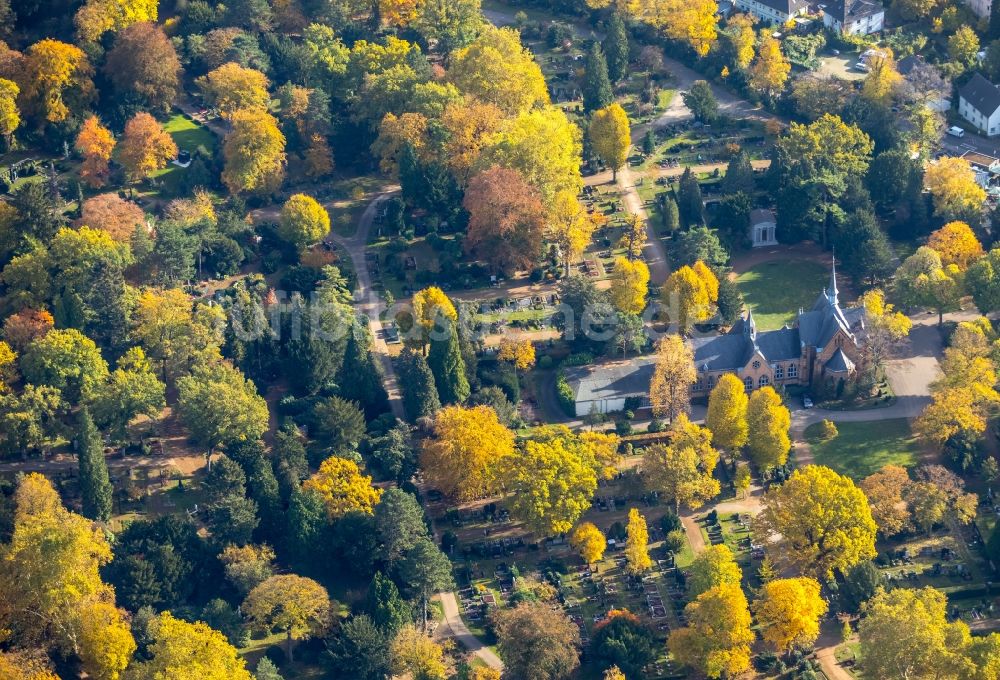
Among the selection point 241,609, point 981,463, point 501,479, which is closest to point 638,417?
point 501,479

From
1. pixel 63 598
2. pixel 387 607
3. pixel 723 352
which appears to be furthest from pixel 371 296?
pixel 63 598

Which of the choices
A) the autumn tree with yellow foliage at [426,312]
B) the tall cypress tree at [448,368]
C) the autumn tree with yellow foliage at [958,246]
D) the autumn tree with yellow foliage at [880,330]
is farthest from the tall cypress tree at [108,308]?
the autumn tree with yellow foliage at [958,246]

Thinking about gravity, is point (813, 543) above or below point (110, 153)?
below

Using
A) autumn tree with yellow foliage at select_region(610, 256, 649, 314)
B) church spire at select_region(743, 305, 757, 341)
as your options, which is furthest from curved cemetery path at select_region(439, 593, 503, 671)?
church spire at select_region(743, 305, 757, 341)

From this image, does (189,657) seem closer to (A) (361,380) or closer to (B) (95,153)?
(A) (361,380)

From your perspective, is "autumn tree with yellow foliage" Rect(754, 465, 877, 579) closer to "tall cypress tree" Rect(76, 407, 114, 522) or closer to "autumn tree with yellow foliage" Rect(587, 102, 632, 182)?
"tall cypress tree" Rect(76, 407, 114, 522)

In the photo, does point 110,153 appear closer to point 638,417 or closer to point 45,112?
point 45,112
